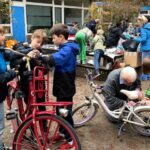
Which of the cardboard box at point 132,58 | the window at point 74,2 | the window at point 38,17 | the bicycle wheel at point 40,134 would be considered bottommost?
the bicycle wheel at point 40,134

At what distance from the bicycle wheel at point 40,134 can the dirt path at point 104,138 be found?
67 cm

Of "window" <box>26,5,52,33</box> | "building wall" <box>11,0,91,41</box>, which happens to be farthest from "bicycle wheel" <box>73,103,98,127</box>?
"window" <box>26,5,52,33</box>

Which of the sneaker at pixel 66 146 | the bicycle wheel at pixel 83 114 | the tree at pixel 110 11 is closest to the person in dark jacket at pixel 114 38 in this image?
the tree at pixel 110 11

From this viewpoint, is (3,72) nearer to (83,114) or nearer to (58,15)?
(83,114)

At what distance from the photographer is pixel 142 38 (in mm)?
6789

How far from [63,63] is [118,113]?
1.25 meters

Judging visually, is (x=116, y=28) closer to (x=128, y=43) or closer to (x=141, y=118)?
(x=128, y=43)

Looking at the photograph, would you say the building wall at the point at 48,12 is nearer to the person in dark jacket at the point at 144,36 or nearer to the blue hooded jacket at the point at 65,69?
the person in dark jacket at the point at 144,36

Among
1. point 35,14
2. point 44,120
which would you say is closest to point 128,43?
point 44,120

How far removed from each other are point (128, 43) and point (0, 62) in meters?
5.01

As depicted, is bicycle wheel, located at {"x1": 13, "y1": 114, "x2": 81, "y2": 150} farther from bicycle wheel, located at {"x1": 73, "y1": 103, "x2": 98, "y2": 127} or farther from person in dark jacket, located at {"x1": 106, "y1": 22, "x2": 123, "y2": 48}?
person in dark jacket, located at {"x1": 106, "y1": 22, "x2": 123, "y2": 48}

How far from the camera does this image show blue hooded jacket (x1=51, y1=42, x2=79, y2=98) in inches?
121

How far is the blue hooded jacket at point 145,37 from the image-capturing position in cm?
676

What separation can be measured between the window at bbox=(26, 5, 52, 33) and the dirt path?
1219 cm
